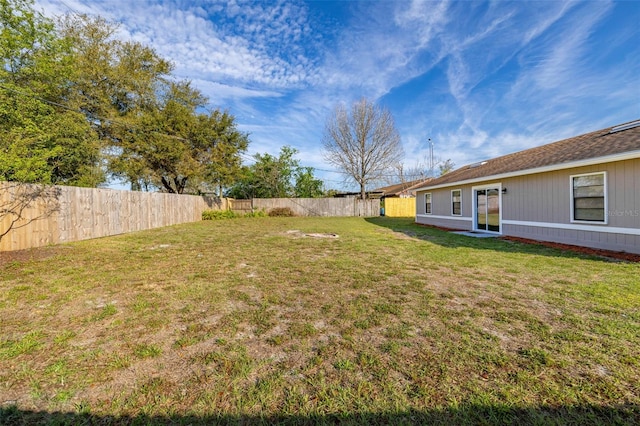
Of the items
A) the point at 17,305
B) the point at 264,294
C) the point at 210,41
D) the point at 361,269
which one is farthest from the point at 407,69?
the point at 17,305

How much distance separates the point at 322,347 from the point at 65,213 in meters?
9.24

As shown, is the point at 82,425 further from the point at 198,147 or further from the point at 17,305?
the point at 198,147

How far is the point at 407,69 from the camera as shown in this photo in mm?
13867

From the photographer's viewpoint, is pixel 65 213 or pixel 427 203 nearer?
pixel 65 213

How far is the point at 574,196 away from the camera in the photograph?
710 centimetres

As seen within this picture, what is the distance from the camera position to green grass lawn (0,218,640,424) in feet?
5.19

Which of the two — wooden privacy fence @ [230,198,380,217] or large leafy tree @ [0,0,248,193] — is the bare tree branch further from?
wooden privacy fence @ [230,198,380,217]

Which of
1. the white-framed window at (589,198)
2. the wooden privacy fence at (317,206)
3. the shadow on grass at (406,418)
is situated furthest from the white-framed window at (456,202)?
the shadow on grass at (406,418)

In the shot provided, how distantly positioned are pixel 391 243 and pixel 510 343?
5579 millimetres

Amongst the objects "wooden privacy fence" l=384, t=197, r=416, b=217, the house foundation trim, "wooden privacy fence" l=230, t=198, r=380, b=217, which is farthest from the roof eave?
"wooden privacy fence" l=230, t=198, r=380, b=217

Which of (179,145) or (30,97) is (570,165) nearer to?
(30,97)

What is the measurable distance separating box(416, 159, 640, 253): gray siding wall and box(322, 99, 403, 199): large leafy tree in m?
12.7

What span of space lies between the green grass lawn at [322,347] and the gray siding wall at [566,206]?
92.7 inches

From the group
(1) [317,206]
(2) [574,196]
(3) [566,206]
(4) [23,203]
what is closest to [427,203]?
(3) [566,206]
